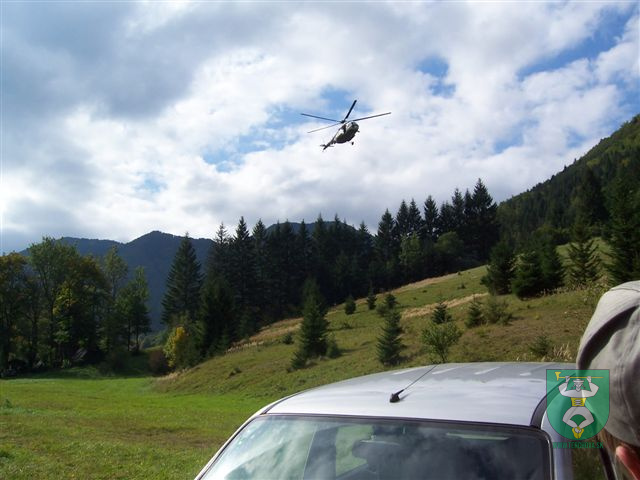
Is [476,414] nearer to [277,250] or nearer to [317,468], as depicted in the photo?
[317,468]

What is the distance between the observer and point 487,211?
11019 cm

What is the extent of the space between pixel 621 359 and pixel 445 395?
4.73 ft

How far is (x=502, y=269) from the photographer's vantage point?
39188 mm

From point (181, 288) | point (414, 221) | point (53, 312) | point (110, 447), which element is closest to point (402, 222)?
point (414, 221)

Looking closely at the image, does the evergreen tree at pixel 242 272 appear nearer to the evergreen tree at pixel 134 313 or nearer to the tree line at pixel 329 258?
the tree line at pixel 329 258

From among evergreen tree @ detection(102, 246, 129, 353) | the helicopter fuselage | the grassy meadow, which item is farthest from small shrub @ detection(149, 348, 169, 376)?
the helicopter fuselage

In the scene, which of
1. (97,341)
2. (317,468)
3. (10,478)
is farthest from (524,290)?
(97,341)

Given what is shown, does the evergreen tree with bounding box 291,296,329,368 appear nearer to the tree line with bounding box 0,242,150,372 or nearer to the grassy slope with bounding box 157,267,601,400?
the grassy slope with bounding box 157,267,601,400

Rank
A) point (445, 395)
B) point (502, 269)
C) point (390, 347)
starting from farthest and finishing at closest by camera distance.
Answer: point (502, 269) < point (390, 347) < point (445, 395)

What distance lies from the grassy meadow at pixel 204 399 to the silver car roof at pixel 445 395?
5.95m

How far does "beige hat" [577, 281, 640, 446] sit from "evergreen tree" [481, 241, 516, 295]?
39418mm

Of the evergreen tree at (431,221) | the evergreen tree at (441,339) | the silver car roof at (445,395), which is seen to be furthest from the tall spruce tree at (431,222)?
the silver car roof at (445,395)

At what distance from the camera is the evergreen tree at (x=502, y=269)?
38.9 m

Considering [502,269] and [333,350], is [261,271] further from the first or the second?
[333,350]
